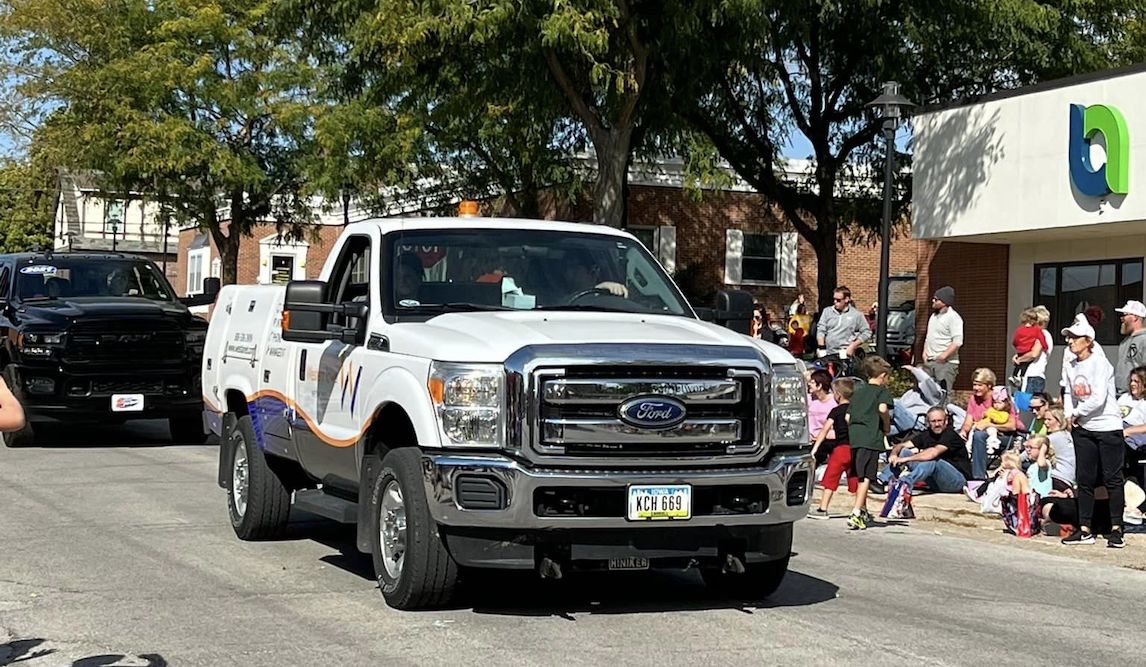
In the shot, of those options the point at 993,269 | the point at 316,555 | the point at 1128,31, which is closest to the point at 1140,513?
the point at 316,555

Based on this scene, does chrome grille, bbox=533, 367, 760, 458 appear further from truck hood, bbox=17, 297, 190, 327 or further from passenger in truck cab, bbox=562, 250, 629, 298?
truck hood, bbox=17, 297, 190, 327

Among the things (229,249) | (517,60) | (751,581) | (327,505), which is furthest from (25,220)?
(751,581)

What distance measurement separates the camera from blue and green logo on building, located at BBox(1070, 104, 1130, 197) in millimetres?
22234

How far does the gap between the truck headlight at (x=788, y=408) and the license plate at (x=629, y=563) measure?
97 centimetres

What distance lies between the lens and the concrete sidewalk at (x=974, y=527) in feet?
41.0

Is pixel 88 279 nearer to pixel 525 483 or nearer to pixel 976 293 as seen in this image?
pixel 525 483

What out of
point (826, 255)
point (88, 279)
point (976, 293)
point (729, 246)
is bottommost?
point (88, 279)

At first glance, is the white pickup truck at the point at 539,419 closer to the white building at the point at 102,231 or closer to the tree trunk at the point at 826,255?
the tree trunk at the point at 826,255

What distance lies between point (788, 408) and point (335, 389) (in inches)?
110

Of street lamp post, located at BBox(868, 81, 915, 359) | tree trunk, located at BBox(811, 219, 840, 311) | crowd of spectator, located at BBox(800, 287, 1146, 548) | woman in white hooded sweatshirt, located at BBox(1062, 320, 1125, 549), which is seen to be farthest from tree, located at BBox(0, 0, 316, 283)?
woman in white hooded sweatshirt, located at BBox(1062, 320, 1125, 549)

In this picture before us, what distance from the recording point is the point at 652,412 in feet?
25.7

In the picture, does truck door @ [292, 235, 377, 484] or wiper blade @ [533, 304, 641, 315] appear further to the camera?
wiper blade @ [533, 304, 641, 315]

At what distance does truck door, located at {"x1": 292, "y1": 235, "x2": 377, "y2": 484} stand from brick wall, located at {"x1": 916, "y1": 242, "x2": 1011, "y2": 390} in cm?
1960

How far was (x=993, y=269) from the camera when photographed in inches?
1087
